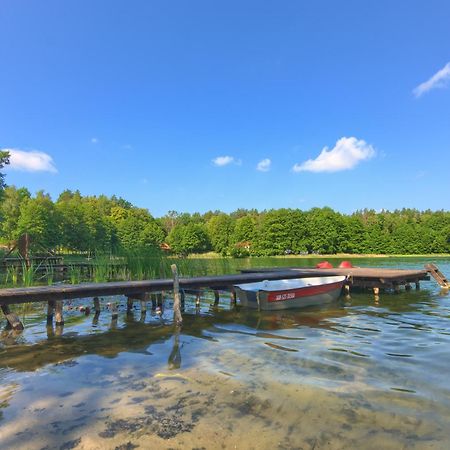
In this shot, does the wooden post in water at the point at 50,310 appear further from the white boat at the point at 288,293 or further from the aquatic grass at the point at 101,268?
the white boat at the point at 288,293

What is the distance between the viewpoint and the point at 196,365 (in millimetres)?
6941

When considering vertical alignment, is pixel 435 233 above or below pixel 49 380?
above

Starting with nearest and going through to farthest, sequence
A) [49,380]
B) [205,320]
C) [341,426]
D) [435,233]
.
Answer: [341,426], [49,380], [205,320], [435,233]

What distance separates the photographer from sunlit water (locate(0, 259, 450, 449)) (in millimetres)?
4324

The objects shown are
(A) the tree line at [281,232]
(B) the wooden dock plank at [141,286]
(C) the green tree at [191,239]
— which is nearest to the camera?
(B) the wooden dock plank at [141,286]

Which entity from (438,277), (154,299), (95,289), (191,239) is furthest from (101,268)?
(191,239)

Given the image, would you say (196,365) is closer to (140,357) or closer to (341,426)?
(140,357)

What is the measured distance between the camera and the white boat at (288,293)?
1248 centimetres

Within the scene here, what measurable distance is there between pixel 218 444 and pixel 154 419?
1.00 metres

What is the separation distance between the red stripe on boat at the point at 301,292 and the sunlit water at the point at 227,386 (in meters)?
1.71

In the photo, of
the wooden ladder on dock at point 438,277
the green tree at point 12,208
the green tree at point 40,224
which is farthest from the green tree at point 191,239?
the wooden ladder on dock at point 438,277

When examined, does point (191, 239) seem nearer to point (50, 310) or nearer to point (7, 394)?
point (50, 310)

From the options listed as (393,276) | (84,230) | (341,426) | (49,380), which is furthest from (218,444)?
(84,230)

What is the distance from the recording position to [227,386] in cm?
586
